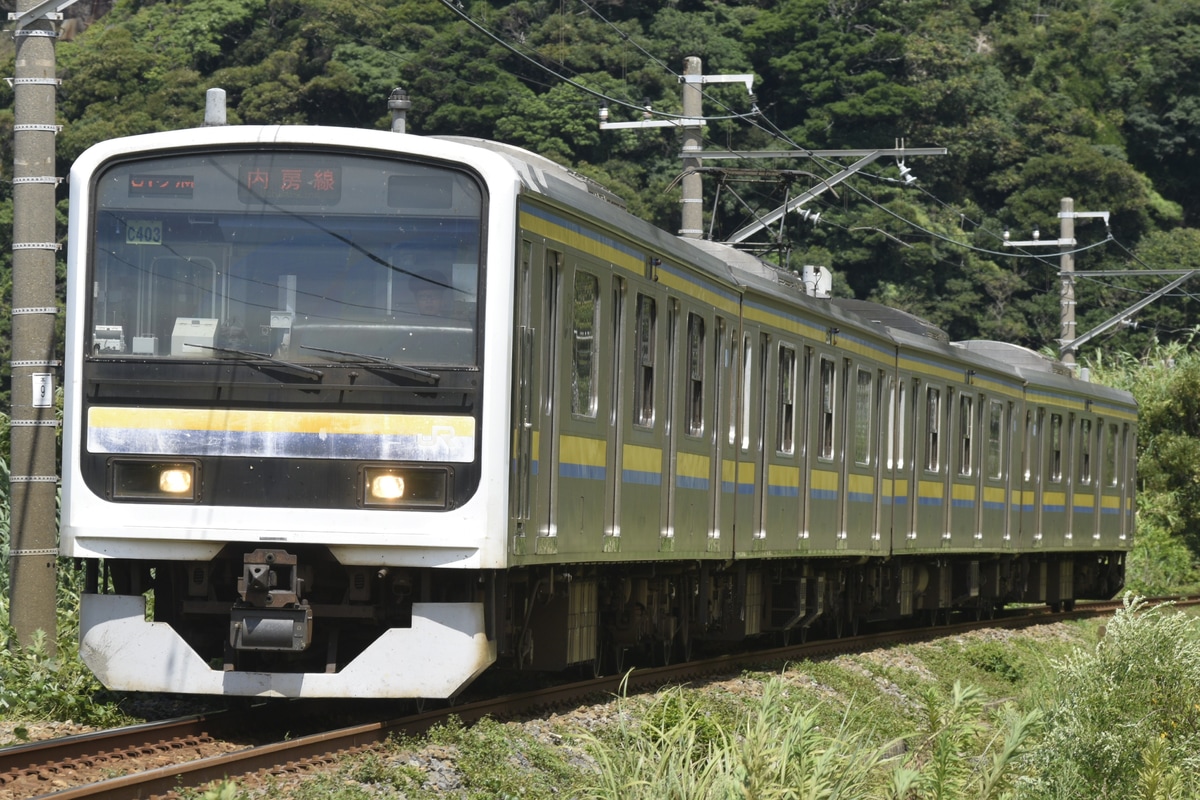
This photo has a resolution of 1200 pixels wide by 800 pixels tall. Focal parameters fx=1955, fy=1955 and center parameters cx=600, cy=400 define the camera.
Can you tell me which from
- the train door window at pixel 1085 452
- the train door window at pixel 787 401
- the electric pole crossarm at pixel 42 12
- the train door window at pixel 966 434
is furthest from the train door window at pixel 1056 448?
the electric pole crossarm at pixel 42 12

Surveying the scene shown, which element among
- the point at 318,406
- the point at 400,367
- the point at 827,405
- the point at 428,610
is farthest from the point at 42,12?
the point at 827,405

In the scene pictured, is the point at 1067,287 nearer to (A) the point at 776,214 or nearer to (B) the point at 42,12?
(A) the point at 776,214

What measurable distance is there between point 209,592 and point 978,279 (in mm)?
57047

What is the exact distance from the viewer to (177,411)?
9375mm

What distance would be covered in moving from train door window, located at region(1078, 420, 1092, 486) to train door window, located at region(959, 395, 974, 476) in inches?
189

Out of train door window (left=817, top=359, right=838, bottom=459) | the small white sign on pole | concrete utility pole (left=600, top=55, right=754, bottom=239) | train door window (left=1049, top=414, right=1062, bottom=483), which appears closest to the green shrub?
train door window (left=817, top=359, right=838, bottom=459)

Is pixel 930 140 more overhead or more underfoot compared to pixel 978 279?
more overhead

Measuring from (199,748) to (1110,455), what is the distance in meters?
20.8

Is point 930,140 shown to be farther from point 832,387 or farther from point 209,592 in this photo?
point 209,592

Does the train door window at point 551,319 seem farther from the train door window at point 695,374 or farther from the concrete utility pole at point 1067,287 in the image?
the concrete utility pole at point 1067,287

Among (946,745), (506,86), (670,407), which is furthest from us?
(506,86)

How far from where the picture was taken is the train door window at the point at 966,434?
70.0ft

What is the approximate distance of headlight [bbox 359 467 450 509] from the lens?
30.3 feet

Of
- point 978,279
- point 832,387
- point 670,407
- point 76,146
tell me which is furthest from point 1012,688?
point 978,279
